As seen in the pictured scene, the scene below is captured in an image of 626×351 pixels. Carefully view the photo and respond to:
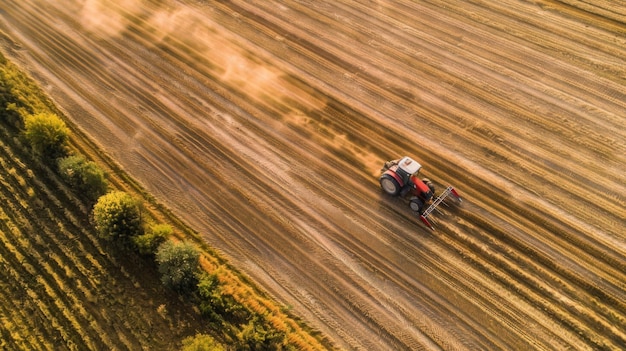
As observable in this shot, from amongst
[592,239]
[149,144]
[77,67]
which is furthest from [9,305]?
[592,239]

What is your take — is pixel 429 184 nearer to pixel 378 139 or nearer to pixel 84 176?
pixel 378 139

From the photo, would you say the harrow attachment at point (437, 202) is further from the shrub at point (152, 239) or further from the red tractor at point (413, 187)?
the shrub at point (152, 239)

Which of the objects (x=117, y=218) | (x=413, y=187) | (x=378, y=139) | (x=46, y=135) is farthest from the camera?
(x=378, y=139)

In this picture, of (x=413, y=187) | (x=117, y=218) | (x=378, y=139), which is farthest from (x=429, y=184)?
(x=117, y=218)

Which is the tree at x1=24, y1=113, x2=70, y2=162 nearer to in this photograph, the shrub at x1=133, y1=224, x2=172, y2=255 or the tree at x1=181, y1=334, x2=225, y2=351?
the shrub at x1=133, y1=224, x2=172, y2=255

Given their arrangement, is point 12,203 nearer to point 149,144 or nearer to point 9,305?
point 9,305

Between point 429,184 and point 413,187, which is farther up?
point 429,184

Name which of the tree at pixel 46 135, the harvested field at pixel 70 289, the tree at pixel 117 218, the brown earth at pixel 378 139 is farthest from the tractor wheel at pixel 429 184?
the tree at pixel 46 135
